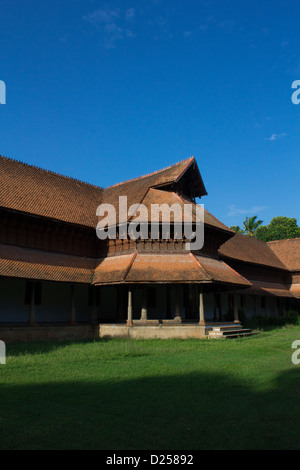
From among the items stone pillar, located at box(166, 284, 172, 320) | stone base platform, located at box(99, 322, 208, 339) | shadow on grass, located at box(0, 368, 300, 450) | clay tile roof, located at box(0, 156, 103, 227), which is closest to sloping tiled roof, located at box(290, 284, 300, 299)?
stone pillar, located at box(166, 284, 172, 320)

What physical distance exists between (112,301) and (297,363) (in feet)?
48.5

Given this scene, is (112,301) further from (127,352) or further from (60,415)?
(60,415)

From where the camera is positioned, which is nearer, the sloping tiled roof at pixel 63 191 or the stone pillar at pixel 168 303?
the sloping tiled roof at pixel 63 191

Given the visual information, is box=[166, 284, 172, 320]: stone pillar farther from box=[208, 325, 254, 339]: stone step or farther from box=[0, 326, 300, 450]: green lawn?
box=[0, 326, 300, 450]: green lawn

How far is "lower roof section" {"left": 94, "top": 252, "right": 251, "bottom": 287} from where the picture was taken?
19281 millimetres

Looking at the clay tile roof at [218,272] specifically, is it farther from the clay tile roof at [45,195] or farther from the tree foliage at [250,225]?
the tree foliage at [250,225]

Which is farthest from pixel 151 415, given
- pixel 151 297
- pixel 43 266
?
pixel 151 297

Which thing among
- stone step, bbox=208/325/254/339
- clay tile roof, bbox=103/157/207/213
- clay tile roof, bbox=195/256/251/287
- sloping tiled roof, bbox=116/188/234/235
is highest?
clay tile roof, bbox=103/157/207/213

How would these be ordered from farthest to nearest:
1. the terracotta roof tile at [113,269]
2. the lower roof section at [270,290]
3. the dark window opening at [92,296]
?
the lower roof section at [270,290]
the dark window opening at [92,296]
the terracotta roof tile at [113,269]

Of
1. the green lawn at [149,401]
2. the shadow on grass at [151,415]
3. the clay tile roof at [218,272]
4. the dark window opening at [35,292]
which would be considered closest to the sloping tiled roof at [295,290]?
the clay tile roof at [218,272]

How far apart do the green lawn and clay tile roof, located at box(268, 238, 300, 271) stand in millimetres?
29099

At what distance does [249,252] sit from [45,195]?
69.5 ft

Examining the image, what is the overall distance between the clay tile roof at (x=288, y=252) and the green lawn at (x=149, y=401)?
29099 millimetres

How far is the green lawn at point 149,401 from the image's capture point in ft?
18.5
